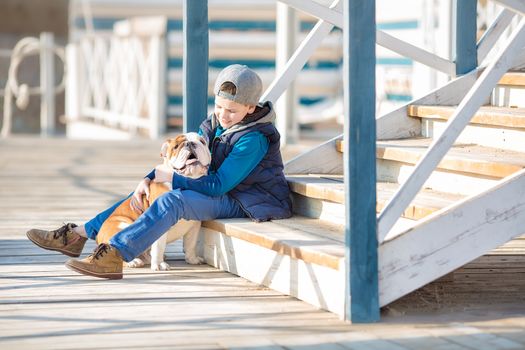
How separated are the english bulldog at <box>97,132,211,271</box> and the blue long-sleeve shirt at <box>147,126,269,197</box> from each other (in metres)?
0.03

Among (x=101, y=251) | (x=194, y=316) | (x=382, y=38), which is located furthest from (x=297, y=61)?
(x=194, y=316)

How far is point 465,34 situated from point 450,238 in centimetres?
160

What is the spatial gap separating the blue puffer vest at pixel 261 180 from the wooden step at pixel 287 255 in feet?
0.17

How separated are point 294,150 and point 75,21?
18.6 feet

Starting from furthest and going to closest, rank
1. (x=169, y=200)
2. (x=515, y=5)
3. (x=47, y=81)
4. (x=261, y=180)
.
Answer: (x=47, y=81) → (x=261, y=180) → (x=169, y=200) → (x=515, y=5)

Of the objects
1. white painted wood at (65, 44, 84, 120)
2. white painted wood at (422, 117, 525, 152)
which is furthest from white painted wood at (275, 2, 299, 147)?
white painted wood at (422, 117, 525, 152)

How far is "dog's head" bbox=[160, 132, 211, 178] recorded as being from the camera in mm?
4273

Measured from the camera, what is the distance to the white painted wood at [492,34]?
509cm

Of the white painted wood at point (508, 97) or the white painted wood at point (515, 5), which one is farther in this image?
the white painted wood at point (508, 97)

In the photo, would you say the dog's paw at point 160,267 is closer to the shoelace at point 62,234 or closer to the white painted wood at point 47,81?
the shoelace at point 62,234

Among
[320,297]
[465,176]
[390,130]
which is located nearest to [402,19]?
[390,130]

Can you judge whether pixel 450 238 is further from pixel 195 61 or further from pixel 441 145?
pixel 195 61

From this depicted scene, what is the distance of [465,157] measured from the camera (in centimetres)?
418

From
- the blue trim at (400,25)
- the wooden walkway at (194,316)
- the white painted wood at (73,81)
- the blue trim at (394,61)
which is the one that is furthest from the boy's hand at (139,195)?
the white painted wood at (73,81)
